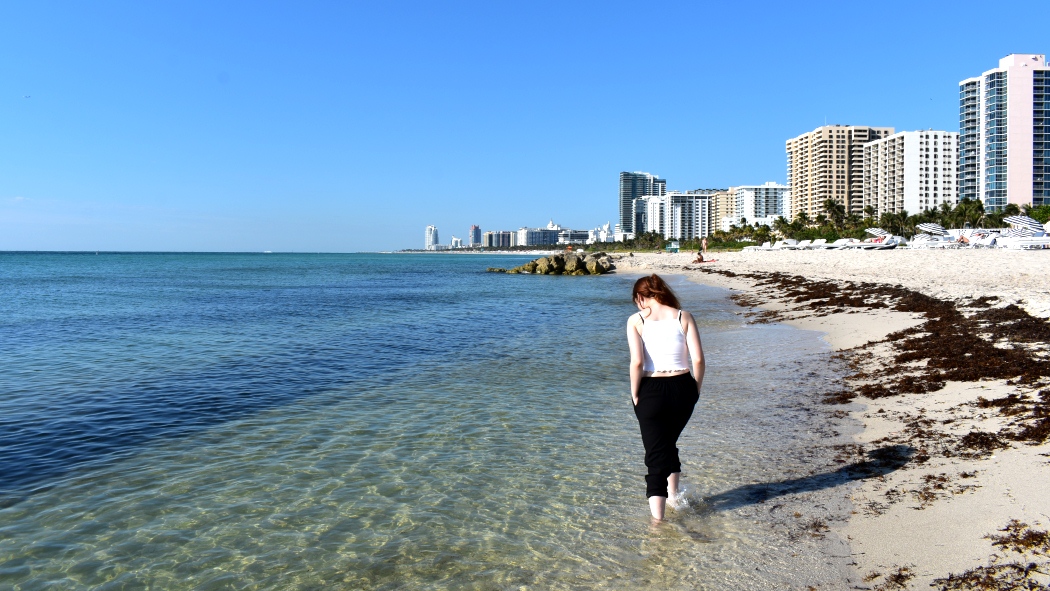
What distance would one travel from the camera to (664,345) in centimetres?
515

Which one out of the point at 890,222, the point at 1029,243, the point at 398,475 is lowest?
the point at 398,475

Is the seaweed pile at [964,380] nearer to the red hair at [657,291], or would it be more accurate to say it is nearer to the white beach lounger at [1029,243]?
the red hair at [657,291]

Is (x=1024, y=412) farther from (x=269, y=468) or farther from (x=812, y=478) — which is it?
(x=269, y=468)

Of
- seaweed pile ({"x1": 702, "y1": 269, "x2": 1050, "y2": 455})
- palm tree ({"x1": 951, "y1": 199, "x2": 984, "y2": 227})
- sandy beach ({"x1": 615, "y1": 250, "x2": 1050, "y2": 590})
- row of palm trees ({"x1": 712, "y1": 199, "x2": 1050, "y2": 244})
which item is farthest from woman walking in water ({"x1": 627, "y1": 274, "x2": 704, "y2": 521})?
palm tree ({"x1": 951, "y1": 199, "x2": 984, "y2": 227})

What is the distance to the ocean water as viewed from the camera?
5023mm

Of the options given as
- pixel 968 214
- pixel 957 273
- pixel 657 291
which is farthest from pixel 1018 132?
pixel 657 291

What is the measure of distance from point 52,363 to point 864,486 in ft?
57.4

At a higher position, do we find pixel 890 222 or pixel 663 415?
pixel 890 222

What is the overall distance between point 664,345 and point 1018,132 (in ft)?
572

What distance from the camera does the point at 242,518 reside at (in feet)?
19.6

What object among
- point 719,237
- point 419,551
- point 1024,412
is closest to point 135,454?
point 419,551

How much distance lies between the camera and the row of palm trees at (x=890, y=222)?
10636 centimetres

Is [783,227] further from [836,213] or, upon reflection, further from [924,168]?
[924,168]

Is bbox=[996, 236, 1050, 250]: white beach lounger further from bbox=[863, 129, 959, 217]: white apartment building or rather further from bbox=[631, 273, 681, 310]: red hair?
bbox=[863, 129, 959, 217]: white apartment building
